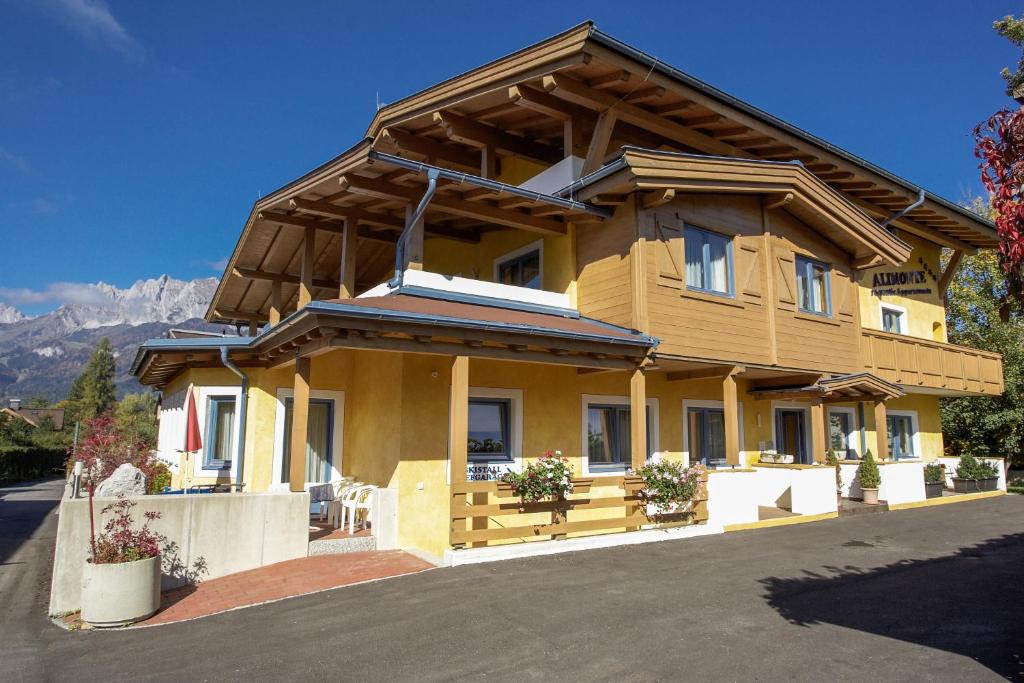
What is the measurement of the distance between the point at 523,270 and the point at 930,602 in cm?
880

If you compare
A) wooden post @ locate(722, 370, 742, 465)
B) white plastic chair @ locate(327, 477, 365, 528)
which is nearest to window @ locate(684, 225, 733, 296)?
wooden post @ locate(722, 370, 742, 465)

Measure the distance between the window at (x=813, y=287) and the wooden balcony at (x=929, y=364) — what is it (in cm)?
163

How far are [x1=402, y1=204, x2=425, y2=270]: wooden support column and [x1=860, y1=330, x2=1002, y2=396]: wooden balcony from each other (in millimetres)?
10158

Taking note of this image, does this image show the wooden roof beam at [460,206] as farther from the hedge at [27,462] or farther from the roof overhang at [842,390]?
the hedge at [27,462]

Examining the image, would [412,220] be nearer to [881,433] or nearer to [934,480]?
[881,433]

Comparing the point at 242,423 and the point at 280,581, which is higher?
the point at 242,423

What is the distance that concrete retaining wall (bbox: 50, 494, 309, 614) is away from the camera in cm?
718

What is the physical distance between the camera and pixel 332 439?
11.6m

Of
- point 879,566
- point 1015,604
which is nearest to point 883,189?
point 879,566

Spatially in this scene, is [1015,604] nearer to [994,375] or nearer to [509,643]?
[509,643]

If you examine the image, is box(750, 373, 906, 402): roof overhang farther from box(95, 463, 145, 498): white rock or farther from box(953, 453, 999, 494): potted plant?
box(95, 463, 145, 498): white rock

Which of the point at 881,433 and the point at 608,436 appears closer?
the point at 608,436

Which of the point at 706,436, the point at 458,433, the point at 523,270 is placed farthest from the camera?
the point at 706,436

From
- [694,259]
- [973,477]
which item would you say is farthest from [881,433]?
[694,259]
